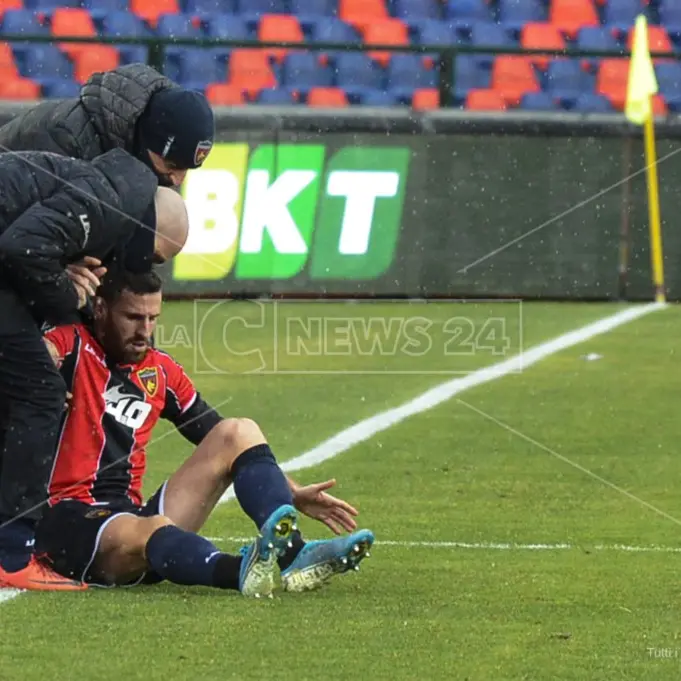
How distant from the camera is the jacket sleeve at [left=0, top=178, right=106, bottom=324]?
532cm

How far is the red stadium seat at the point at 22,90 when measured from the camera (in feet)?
56.3

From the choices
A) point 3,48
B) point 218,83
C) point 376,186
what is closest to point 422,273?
point 376,186

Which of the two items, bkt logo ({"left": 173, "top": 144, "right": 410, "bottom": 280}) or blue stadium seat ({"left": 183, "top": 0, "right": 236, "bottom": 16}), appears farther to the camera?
blue stadium seat ({"left": 183, "top": 0, "right": 236, "bottom": 16})

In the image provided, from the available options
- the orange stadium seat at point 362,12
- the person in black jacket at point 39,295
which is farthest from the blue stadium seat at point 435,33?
the person in black jacket at point 39,295

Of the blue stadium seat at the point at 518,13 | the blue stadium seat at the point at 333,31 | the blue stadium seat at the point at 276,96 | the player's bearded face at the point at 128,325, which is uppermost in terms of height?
the blue stadium seat at the point at 518,13

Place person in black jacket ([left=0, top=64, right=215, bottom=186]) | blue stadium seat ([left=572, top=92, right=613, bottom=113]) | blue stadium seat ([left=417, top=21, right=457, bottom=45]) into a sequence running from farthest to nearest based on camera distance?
blue stadium seat ([left=417, top=21, right=457, bottom=45]) → blue stadium seat ([left=572, top=92, right=613, bottom=113]) → person in black jacket ([left=0, top=64, right=215, bottom=186])

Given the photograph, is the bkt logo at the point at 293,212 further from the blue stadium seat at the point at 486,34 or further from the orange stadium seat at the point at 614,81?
the blue stadium seat at the point at 486,34

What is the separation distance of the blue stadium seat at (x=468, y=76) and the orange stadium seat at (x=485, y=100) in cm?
6

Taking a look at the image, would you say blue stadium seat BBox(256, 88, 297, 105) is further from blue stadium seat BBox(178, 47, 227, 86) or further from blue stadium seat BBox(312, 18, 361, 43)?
blue stadium seat BBox(312, 18, 361, 43)

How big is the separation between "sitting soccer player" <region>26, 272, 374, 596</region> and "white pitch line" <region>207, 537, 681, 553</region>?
688 millimetres

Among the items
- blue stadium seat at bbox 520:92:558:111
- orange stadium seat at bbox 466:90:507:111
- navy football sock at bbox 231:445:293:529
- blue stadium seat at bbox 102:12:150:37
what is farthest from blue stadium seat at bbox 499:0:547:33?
navy football sock at bbox 231:445:293:529

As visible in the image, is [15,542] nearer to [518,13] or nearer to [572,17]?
[518,13]

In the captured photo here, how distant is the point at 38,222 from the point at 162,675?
1.44 metres

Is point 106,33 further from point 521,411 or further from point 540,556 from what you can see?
point 540,556
